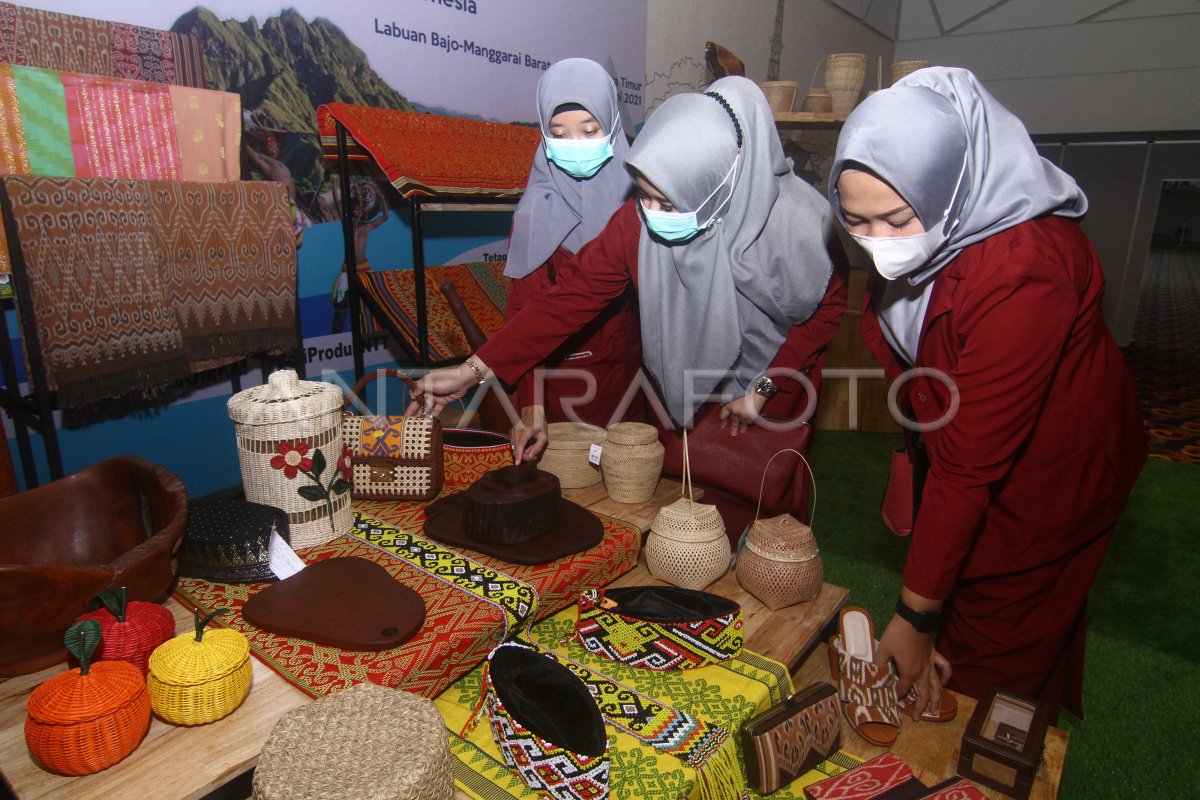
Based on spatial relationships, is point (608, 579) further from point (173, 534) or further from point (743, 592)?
point (173, 534)

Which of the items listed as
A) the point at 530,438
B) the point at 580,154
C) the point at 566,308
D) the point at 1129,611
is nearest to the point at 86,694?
the point at 530,438

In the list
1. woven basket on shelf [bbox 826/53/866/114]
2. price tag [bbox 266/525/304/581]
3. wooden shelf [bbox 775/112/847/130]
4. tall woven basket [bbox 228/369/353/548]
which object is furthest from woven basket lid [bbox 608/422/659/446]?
woven basket on shelf [bbox 826/53/866/114]

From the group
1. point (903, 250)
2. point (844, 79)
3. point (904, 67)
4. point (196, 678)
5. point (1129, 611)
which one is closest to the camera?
Result: point (196, 678)

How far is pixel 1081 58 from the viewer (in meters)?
6.47

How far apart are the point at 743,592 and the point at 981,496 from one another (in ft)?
1.75

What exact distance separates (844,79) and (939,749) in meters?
3.64

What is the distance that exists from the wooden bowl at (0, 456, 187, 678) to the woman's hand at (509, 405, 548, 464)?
2.45ft

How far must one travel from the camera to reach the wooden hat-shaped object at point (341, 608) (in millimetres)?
1144

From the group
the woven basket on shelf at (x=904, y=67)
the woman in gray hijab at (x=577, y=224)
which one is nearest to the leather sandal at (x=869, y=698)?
the woman in gray hijab at (x=577, y=224)

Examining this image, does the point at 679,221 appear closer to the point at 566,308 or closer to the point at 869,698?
the point at 566,308

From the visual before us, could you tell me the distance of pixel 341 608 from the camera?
1.21 meters

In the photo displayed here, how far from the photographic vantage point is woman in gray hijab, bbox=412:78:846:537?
5.28 ft

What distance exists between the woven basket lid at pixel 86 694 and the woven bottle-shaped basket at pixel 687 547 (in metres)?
0.89

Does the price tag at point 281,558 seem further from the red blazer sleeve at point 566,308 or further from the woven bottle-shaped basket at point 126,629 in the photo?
the red blazer sleeve at point 566,308
